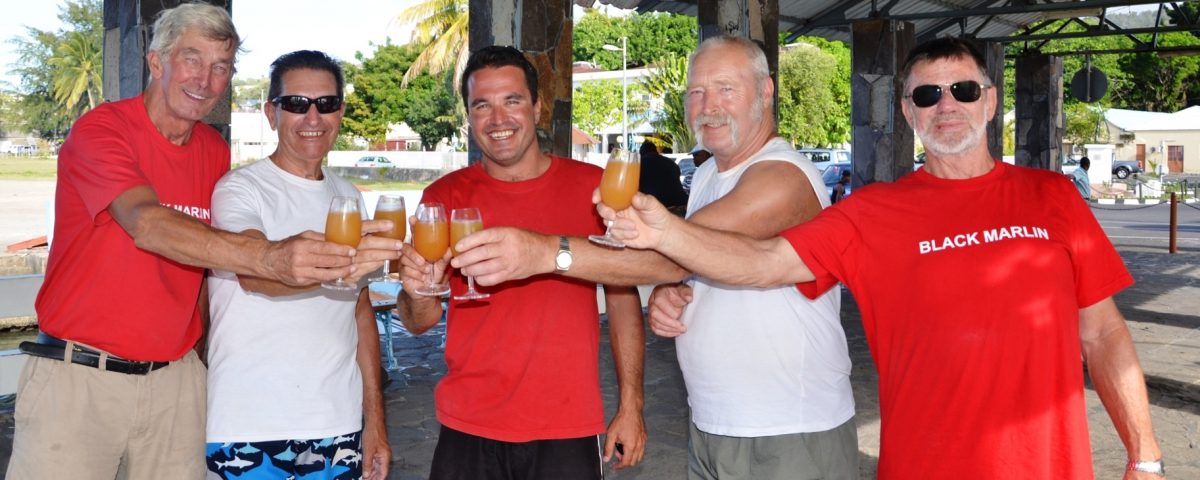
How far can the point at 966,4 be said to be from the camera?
16.2 meters

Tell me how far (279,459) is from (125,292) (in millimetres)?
626

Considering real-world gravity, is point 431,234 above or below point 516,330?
above

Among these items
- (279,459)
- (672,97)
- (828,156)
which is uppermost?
(672,97)

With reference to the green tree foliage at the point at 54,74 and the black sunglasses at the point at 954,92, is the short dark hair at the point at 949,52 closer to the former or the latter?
the black sunglasses at the point at 954,92

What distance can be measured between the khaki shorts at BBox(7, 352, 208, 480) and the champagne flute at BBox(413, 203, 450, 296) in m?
0.87

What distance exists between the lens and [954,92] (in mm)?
2631

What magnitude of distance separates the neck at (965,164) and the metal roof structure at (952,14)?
26.5 ft

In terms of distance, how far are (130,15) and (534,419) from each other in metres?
3.16

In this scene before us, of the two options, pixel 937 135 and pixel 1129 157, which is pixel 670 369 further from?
pixel 1129 157

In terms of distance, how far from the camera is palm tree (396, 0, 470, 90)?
35.9 metres

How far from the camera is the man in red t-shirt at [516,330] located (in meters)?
2.86

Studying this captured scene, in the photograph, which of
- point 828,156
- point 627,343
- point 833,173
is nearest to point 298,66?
point 627,343

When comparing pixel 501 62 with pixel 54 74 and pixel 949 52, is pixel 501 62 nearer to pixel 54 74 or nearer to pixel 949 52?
pixel 949 52

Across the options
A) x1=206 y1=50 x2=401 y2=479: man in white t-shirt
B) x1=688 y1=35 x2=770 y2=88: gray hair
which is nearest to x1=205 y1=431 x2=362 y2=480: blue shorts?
x1=206 y1=50 x2=401 y2=479: man in white t-shirt
